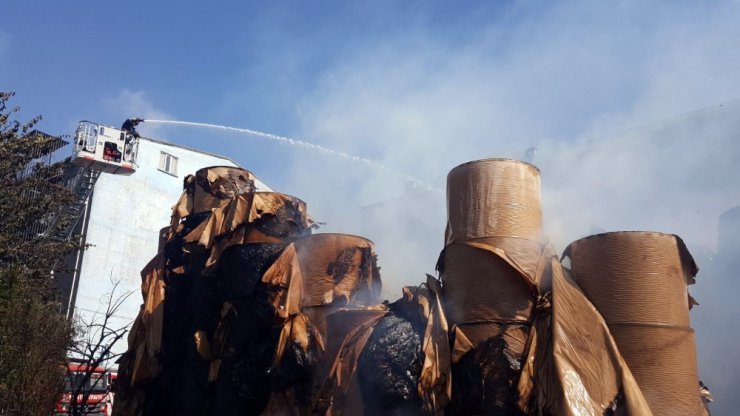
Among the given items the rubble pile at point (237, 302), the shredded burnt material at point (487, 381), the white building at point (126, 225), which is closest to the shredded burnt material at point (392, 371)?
the shredded burnt material at point (487, 381)

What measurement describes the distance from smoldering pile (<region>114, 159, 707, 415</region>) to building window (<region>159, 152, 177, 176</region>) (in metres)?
18.9

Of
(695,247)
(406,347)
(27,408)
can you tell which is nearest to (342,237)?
(406,347)

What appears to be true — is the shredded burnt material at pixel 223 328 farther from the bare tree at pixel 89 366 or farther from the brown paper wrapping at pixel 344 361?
the bare tree at pixel 89 366

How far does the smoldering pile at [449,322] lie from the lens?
3561 millimetres

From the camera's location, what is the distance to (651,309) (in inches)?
143

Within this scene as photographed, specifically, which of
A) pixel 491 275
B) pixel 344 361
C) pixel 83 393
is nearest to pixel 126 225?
pixel 83 393

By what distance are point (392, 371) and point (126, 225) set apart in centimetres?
2008

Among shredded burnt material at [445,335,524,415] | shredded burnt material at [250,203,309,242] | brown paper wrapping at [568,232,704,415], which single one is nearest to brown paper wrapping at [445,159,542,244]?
brown paper wrapping at [568,232,704,415]

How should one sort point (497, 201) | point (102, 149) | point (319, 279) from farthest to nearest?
point (102, 149), point (319, 279), point (497, 201)

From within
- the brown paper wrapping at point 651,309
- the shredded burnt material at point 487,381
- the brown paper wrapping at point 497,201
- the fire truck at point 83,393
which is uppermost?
the brown paper wrapping at point 497,201

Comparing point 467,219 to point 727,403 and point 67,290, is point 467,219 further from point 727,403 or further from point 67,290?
point 67,290

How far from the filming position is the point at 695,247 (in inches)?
467

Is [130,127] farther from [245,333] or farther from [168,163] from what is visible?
[245,333]

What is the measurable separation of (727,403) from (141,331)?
25.0 ft
